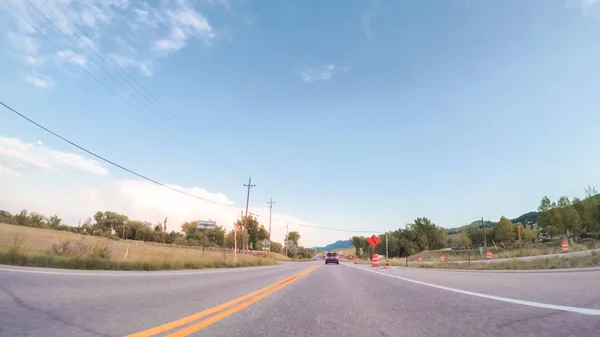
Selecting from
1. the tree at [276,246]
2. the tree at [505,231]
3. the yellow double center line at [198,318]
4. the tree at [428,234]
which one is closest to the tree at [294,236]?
the tree at [276,246]

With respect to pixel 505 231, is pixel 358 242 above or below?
below

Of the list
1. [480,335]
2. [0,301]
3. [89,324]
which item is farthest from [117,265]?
[480,335]

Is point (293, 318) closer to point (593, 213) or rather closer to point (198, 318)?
point (198, 318)

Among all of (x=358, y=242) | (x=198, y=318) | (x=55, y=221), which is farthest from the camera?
(x=358, y=242)

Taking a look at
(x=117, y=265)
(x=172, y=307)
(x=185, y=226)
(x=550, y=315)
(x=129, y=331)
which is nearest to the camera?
(x=129, y=331)

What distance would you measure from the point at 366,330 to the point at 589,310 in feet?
7.18

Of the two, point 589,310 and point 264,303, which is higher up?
point 589,310

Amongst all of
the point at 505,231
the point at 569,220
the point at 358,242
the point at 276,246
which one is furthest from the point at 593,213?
the point at 276,246

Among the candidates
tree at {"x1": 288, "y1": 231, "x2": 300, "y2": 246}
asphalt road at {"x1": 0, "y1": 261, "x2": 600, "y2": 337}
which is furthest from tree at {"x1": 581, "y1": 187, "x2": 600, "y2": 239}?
tree at {"x1": 288, "y1": 231, "x2": 300, "y2": 246}

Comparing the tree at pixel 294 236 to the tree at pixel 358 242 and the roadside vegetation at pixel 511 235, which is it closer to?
the tree at pixel 358 242

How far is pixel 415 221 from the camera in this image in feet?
364

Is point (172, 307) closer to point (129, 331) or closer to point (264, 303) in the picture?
point (264, 303)

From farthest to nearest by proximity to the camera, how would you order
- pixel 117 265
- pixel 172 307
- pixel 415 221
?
pixel 415 221, pixel 117 265, pixel 172 307

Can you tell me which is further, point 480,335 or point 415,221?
point 415,221
